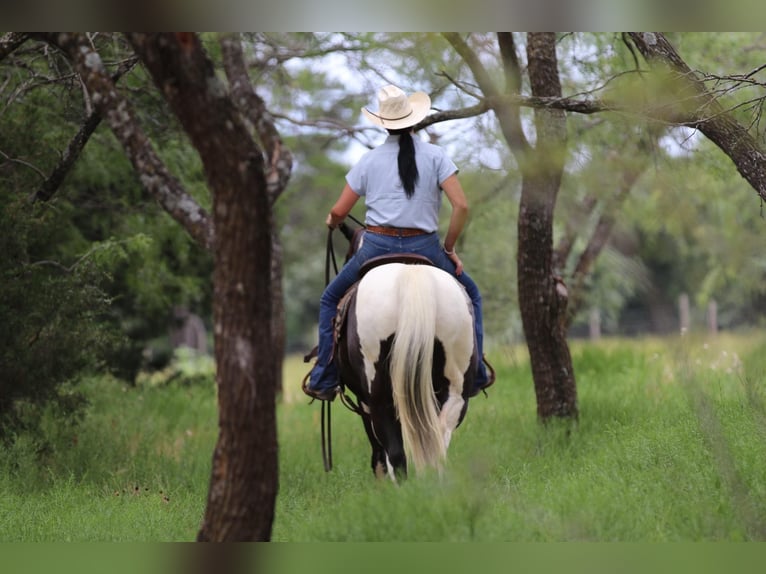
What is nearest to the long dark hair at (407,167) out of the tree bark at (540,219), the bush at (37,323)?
the tree bark at (540,219)

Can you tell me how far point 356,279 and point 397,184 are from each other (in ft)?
2.41

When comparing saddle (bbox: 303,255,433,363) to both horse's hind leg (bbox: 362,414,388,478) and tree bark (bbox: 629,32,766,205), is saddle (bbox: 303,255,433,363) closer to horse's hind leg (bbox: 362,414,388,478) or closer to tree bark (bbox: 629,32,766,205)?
horse's hind leg (bbox: 362,414,388,478)

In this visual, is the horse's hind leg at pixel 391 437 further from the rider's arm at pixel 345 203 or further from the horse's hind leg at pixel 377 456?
the rider's arm at pixel 345 203

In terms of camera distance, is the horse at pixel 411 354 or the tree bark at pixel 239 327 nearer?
the tree bark at pixel 239 327

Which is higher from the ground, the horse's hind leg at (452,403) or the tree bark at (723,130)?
the tree bark at (723,130)

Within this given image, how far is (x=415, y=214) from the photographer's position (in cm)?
675

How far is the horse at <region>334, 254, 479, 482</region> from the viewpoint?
6.20 metres

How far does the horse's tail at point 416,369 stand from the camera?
6.15 meters

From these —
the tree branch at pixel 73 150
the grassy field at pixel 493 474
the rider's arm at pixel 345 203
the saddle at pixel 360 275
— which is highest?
the tree branch at pixel 73 150

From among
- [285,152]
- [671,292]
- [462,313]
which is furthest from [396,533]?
[671,292]

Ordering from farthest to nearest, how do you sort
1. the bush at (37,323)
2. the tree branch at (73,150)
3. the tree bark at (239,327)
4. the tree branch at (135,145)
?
the bush at (37,323)
the tree branch at (73,150)
the tree branch at (135,145)
the tree bark at (239,327)

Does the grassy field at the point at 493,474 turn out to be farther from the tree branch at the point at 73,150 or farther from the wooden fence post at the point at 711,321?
the tree branch at the point at 73,150

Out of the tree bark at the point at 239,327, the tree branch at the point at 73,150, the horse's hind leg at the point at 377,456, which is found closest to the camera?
the tree bark at the point at 239,327

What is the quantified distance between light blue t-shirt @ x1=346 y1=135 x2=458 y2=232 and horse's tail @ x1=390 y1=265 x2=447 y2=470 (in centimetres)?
53
